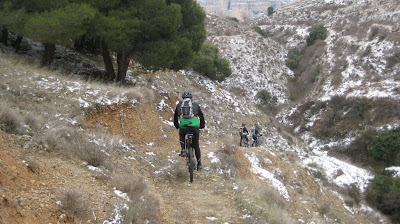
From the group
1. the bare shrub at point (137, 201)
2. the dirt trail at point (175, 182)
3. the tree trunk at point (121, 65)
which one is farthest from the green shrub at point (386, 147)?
the bare shrub at point (137, 201)

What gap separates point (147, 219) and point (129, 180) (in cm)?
88

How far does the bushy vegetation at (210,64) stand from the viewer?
24.1 m

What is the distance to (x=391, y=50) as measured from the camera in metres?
30.1

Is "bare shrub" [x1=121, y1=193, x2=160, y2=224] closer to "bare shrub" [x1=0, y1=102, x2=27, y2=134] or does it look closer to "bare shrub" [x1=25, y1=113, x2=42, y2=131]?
"bare shrub" [x1=0, y1=102, x2=27, y2=134]

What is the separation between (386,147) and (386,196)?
605cm

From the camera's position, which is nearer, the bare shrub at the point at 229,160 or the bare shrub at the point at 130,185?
the bare shrub at the point at 130,185

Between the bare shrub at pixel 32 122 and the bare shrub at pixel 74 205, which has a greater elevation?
the bare shrub at pixel 32 122

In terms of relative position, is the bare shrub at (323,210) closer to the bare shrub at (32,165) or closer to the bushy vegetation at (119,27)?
the bushy vegetation at (119,27)

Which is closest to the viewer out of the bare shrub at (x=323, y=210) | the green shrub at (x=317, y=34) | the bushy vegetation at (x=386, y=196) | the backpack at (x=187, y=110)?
the backpack at (x=187, y=110)

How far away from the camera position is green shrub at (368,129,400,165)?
20734 millimetres

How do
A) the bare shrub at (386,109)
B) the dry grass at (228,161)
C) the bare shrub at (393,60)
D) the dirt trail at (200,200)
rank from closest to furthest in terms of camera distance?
the dirt trail at (200,200)
the dry grass at (228,161)
the bare shrub at (386,109)
the bare shrub at (393,60)

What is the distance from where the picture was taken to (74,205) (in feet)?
11.4

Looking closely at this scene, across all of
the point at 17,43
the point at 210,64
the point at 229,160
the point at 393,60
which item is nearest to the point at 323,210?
the point at 229,160

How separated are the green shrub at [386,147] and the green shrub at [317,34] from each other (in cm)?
2127
